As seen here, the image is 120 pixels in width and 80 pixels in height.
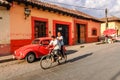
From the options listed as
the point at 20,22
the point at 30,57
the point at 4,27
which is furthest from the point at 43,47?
the point at 20,22

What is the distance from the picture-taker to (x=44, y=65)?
984 centimetres

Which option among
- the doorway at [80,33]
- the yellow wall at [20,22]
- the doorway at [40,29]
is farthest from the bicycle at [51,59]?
the doorway at [80,33]

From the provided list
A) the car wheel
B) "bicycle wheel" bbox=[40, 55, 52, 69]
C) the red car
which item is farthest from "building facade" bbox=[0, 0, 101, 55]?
"bicycle wheel" bbox=[40, 55, 52, 69]

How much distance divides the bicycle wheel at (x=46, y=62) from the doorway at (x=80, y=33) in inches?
669

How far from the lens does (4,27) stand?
14328 millimetres

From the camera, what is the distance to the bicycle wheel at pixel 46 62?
976 cm

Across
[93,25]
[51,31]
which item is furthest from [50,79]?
[93,25]

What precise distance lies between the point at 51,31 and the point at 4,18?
251 inches

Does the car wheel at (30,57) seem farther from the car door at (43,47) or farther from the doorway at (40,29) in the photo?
the doorway at (40,29)

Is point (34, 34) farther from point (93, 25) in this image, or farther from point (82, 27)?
point (93, 25)

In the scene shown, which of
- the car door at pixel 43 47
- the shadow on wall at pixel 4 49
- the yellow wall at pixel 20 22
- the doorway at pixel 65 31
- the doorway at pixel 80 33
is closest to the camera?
the car door at pixel 43 47

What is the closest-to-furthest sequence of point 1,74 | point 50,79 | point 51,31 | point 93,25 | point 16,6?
1. point 50,79
2. point 1,74
3. point 16,6
4. point 51,31
5. point 93,25

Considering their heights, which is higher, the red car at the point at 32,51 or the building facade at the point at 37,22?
the building facade at the point at 37,22

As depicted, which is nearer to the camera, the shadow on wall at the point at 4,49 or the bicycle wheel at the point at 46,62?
the bicycle wheel at the point at 46,62
